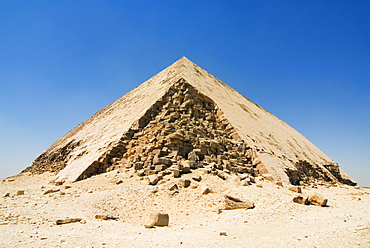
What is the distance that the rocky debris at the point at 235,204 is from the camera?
5078mm

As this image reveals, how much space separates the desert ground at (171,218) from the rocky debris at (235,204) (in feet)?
0.53

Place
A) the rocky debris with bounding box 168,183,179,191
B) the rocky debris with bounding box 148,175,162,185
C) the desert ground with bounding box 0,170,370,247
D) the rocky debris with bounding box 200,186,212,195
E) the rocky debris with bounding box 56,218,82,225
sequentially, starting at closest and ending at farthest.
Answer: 1. the desert ground with bounding box 0,170,370,247
2. the rocky debris with bounding box 56,218,82,225
3. the rocky debris with bounding box 200,186,212,195
4. the rocky debris with bounding box 168,183,179,191
5. the rocky debris with bounding box 148,175,162,185

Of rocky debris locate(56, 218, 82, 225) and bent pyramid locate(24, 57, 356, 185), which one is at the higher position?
bent pyramid locate(24, 57, 356, 185)

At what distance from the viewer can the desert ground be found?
3.06 meters

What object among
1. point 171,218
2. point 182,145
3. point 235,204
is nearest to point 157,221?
point 171,218

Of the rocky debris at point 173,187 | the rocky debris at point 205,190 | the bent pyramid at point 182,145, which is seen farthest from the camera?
the bent pyramid at point 182,145

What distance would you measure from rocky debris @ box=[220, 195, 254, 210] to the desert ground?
0.16m

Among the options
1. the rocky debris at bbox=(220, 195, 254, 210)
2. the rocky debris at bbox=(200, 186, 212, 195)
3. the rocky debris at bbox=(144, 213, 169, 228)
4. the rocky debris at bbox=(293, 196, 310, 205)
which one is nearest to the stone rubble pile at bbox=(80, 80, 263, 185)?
the rocky debris at bbox=(200, 186, 212, 195)

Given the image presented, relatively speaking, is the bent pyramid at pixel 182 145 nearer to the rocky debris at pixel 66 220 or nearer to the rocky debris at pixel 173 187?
the rocky debris at pixel 173 187

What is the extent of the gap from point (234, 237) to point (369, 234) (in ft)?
6.71

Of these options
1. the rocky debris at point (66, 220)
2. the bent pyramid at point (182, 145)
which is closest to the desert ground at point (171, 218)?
the rocky debris at point (66, 220)

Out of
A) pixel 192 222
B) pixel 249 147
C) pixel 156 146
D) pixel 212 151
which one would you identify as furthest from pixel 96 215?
pixel 249 147

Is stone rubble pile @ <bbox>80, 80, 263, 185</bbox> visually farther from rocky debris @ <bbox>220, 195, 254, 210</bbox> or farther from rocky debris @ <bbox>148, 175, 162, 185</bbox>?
rocky debris @ <bbox>220, 195, 254, 210</bbox>

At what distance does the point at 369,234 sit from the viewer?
3363mm
